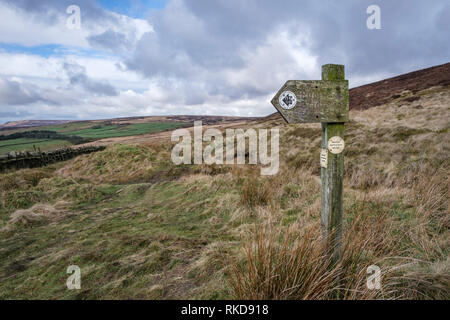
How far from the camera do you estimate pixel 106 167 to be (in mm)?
13992

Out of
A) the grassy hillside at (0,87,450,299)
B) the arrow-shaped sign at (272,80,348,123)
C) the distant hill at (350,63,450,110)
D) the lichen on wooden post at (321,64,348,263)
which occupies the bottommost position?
the grassy hillside at (0,87,450,299)

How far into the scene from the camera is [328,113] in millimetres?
2182

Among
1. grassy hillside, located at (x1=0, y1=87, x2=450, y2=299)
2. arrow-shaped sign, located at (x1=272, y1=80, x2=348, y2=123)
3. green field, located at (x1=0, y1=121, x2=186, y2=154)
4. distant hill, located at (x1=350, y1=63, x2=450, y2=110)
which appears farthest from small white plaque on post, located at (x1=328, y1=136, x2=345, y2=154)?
green field, located at (x1=0, y1=121, x2=186, y2=154)

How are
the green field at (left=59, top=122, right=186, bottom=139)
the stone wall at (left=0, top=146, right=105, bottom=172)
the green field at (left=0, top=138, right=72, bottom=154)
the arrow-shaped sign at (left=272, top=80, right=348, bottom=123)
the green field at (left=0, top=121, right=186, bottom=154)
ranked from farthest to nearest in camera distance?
the green field at (left=59, top=122, right=186, bottom=139) → the green field at (left=0, top=121, right=186, bottom=154) → the green field at (left=0, top=138, right=72, bottom=154) → the stone wall at (left=0, top=146, right=105, bottom=172) → the arrow-shaped sign at (left=272, top=80, right=348, bottom=123)

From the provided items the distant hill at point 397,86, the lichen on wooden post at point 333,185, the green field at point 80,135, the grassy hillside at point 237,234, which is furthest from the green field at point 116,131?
the lichen on wooden post at point 333,185

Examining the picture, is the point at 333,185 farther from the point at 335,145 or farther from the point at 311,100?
the point at 311,100

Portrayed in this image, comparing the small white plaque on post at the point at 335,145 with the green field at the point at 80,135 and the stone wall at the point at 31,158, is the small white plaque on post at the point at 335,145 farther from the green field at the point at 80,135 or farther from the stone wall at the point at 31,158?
the green field at the point at 80,135

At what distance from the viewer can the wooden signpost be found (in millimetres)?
2152

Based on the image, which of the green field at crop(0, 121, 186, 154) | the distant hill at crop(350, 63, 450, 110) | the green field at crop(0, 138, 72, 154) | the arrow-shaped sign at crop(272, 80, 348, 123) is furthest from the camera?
the green field at crop(0, 121, 186, 154)

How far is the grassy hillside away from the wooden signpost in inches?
12.5

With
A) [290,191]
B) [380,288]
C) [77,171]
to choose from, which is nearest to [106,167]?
[77,171]

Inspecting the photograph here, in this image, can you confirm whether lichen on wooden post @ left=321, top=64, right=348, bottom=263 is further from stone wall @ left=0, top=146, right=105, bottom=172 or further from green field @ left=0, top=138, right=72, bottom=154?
green field @ left=0, top=138, right=72, bottom=154

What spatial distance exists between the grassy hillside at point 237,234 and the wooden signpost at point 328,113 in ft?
1.04
